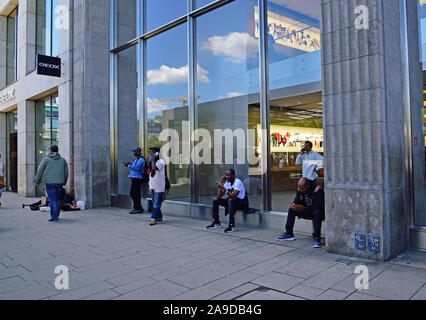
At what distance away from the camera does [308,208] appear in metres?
5.23

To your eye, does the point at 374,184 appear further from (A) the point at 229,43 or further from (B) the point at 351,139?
(A) the point at 229,43

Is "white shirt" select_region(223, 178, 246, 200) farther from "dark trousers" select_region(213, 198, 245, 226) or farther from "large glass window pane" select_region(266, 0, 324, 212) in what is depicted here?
"large glass window pane" select_region(266, 0, 324, 212)

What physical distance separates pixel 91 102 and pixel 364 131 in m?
8.30

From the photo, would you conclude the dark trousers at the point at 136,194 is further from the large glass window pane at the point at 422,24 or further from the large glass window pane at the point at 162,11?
the large glass window pane at the point at 422,24

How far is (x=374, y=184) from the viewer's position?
14.1ft

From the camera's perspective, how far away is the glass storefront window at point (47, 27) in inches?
505

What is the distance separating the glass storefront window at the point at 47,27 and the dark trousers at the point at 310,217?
10967 millimetres

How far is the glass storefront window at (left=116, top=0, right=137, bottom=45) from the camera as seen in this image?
406 inches

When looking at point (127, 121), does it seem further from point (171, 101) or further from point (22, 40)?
point (22, 40)

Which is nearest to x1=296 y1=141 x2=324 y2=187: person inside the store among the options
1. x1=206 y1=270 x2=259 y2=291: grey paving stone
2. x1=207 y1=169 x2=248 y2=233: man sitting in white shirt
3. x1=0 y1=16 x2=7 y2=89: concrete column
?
x1=207 y1=169 x2=248 y2=233: man sitting in white shirt

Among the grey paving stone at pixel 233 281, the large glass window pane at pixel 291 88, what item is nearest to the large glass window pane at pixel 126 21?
the large glass window pane at pixel 291 88

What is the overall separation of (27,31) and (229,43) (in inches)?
389

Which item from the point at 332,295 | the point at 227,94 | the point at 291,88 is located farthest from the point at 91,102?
the point at 332,295
